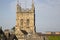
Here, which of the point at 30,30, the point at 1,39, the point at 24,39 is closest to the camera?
the point at 1,39

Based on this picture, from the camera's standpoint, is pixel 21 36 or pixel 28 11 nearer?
pixel 21 36

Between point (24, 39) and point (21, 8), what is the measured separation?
1070 inches

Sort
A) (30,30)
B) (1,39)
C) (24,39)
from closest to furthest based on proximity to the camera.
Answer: (1,39)
(24,39)
(30,30)

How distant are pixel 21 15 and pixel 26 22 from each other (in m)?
1.95

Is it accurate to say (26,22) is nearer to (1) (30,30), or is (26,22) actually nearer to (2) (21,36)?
(1) (30,30)

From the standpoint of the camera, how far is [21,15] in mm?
71875

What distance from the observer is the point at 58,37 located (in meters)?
70.3

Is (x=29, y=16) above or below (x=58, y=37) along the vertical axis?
above

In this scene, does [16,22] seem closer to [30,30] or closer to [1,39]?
[30,30]

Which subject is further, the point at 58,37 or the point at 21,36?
the point at 58,37

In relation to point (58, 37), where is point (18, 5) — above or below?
above

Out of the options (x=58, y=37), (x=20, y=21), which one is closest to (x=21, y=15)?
(x=20, y=21)

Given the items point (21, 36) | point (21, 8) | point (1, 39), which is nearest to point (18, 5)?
point (21, 8)

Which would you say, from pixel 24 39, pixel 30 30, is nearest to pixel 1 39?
pixel 24 39
